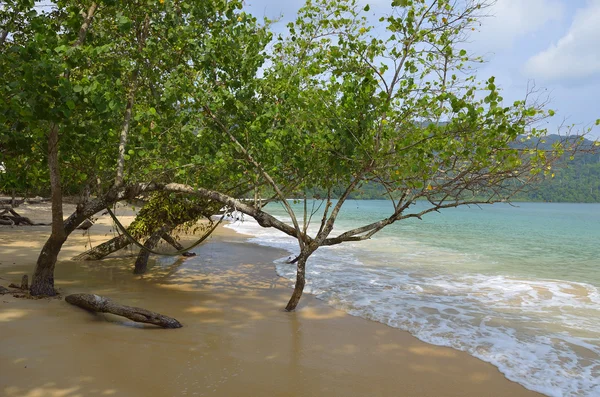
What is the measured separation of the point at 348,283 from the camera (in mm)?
12188

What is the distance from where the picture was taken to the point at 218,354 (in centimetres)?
579

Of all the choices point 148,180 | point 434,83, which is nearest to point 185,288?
point 148,180

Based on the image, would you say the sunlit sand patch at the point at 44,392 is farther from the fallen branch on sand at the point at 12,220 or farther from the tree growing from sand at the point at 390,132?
the fallen branch on sand at the point at 12,220

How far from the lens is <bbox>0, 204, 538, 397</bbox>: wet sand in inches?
Answer: 188

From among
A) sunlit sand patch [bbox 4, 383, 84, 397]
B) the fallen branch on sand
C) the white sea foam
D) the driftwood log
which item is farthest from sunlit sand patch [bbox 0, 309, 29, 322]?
the fallen branch on sand

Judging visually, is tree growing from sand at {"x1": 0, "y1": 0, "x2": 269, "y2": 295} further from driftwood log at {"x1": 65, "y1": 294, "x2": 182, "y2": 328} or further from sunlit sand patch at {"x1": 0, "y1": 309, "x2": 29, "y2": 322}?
driftwood log at {"x1": 65, "y1": 294, "x2": 182, "y2": 328}

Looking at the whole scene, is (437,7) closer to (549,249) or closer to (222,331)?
(222,331)

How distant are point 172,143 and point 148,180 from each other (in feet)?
2.71

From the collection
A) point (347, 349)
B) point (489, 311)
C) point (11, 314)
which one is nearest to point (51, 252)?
point (11, 314)

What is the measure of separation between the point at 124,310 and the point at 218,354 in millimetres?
1689

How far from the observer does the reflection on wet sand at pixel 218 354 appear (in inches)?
187

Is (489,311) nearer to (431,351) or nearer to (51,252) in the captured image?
(431,351)

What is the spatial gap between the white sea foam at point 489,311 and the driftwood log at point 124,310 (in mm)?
4047

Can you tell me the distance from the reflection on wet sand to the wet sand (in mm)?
14
